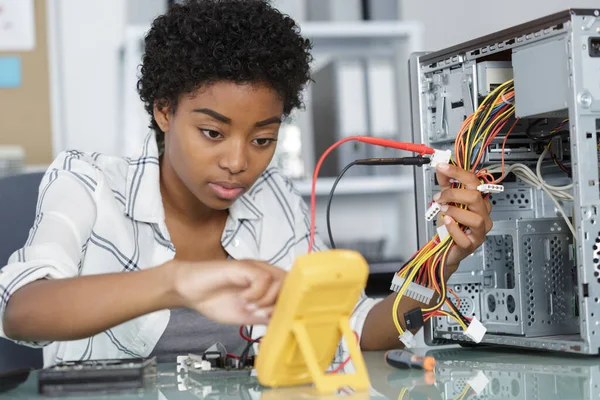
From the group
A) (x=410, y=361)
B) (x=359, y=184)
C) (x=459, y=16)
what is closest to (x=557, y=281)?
(x=410, y=361)

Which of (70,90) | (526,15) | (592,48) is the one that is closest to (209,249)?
(592,48)

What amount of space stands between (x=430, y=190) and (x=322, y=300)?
52 centimetres

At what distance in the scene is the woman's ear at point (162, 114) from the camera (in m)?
1.25

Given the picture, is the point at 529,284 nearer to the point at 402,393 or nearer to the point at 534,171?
the point at 534,171

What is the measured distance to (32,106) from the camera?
2400 millimetres

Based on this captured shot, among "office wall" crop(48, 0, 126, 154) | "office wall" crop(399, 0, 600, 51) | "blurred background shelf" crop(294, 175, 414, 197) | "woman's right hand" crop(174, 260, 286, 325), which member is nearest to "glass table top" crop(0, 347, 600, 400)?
"woman's right hand" crop(174, 260, 286, 325)

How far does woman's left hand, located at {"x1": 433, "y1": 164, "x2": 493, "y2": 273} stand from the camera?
1035mm

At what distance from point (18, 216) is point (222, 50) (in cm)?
47

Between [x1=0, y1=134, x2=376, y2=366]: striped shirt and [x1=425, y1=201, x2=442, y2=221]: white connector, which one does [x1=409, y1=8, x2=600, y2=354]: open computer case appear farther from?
[x1=0, y1=134, x2=376, y2=366]: striped shirt

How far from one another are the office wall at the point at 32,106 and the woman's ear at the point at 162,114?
122 centimetres

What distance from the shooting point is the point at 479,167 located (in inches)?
43.7

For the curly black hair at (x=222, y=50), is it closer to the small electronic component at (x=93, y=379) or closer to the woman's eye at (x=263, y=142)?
the woman's eye at (x=263, y=142)

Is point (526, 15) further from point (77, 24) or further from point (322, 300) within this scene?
point (322, 300)

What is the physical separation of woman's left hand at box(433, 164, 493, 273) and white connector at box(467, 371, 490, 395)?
0.62ft
